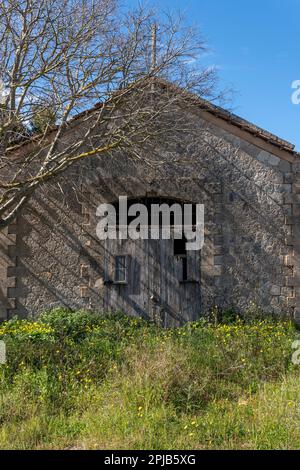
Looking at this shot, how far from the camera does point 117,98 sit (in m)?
8.81

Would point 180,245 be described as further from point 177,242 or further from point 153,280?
point 153,280

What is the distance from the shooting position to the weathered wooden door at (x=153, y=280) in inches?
407

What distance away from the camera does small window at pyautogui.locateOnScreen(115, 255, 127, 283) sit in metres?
10.5

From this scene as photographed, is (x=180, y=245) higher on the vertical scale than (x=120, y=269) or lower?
higher

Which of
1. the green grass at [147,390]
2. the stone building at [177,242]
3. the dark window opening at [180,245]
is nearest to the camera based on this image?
the green grass at [147,390]

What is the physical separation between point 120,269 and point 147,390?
16.2 ft

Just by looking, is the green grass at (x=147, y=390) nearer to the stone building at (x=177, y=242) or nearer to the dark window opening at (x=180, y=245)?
the stone building at (x=177, y=242)

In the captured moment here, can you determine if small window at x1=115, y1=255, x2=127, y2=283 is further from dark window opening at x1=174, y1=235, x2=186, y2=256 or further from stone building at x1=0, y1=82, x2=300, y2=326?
dark window opening at x1=174, y1=235, x2=186, y2=256

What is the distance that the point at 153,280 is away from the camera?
410 inches

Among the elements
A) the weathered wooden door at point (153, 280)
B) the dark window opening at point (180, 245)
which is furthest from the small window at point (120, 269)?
the dark window opening at point (180, 245)

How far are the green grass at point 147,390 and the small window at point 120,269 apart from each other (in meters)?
2.04

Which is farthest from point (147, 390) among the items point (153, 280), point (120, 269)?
point (120, 269)

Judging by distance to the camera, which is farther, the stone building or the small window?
the small window

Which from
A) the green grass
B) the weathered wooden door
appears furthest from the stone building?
the green grass
